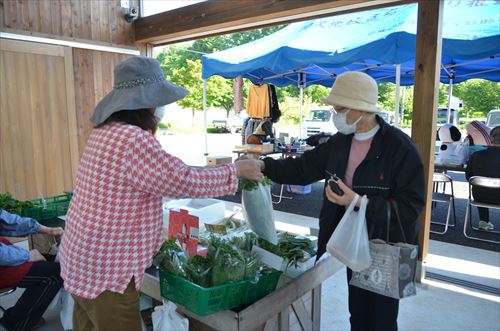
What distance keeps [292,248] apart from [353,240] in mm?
330

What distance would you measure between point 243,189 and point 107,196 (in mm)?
676

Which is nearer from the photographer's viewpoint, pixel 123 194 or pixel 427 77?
pixel 123 194

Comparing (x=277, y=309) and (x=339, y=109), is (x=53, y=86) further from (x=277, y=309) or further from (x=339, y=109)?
(x=277, y=309)

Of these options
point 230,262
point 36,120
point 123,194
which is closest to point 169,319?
point 230,262

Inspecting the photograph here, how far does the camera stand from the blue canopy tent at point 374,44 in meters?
4.17

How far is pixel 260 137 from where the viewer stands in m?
6.46

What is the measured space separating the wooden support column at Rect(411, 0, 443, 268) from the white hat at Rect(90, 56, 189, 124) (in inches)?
87.7

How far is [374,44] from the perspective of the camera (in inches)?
170

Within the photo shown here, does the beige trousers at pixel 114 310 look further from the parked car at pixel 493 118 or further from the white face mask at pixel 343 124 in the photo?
the parked car at pixel 493 118

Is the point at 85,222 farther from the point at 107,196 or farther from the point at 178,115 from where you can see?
the point at 178,115

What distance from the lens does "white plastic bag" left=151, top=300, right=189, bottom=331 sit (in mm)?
1493

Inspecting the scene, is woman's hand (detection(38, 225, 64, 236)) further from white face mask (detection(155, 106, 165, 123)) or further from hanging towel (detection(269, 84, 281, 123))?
hanging towel (detection(269, 84, 281, 123))

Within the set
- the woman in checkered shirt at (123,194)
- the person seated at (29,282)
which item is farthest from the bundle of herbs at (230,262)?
the person seated at (29,282)

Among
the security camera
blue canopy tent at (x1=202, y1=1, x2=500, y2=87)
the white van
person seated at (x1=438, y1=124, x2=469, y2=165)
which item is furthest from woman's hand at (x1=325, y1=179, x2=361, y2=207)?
the white van
